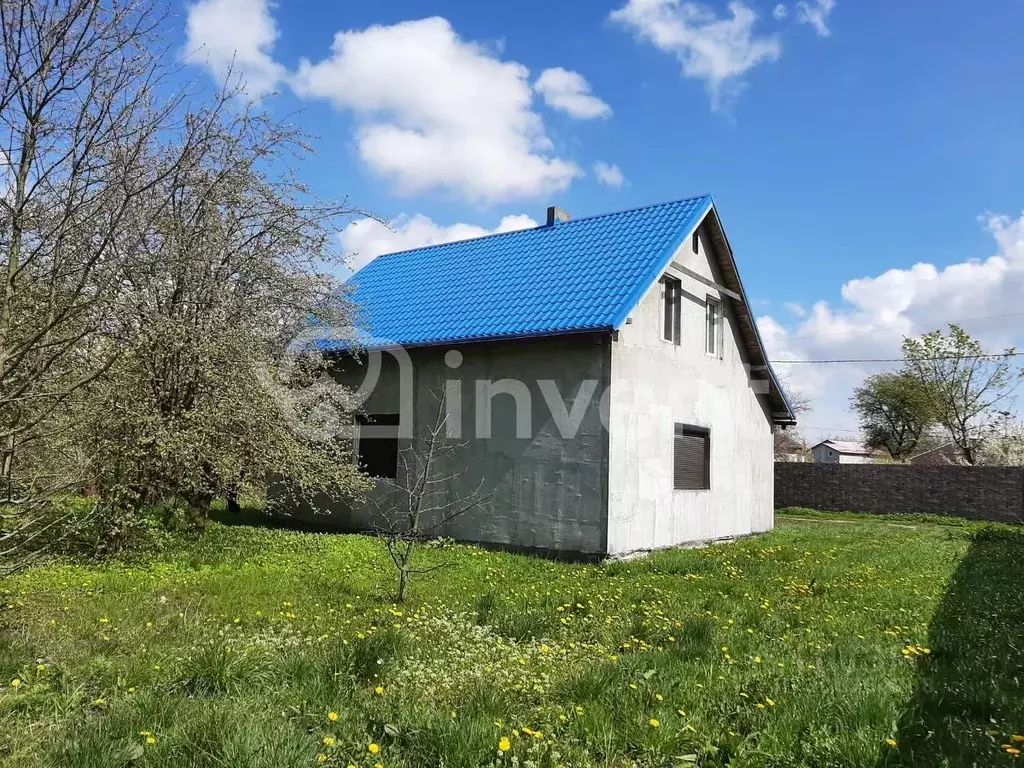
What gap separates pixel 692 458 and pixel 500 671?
31.8 ft

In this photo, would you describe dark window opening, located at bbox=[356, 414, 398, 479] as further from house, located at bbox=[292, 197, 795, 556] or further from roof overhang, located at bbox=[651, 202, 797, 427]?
roof overhang, located at bbox=[651, 202, 797, 427]

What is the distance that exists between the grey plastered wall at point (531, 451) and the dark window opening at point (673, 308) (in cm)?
263

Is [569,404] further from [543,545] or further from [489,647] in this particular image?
[489,647]

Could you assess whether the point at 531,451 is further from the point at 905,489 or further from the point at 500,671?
the point at 905,489

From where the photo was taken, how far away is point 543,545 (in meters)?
11.8

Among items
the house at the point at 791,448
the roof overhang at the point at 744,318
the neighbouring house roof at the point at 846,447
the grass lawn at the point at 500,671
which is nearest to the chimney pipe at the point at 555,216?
the roof overhang at the point at 744,318

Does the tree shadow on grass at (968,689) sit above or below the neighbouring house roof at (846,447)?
below

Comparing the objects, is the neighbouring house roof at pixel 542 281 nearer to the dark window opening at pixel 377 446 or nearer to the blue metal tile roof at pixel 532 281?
the blue metal tile roof at pixel 532 281

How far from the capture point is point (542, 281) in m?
13.2

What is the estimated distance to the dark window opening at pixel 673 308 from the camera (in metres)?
13.6

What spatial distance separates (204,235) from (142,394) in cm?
218

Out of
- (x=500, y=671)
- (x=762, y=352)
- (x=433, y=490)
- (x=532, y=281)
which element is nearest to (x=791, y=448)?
(x=762, y=352)

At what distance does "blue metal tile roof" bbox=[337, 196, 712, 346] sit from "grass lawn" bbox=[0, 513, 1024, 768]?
14.3 ft

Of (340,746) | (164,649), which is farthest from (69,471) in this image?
(340,746)
